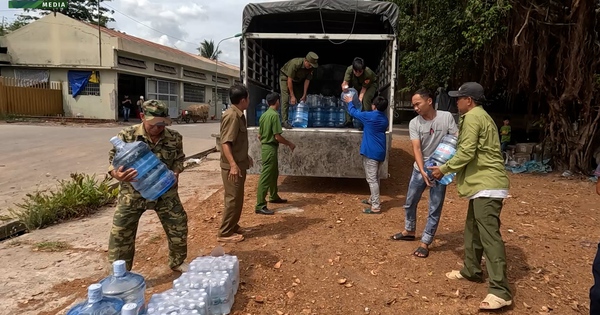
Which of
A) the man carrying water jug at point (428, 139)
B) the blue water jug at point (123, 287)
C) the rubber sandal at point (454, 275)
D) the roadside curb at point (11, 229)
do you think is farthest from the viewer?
the roadside curb at point (11, 229)

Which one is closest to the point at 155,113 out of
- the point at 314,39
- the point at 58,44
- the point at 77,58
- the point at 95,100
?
the point at 314,39

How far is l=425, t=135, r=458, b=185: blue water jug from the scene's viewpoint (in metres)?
3.64

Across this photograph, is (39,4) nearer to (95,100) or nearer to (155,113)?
(95,100)

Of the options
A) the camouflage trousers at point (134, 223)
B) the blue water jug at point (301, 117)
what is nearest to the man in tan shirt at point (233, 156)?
the camouflage trousers at point (134, 223)

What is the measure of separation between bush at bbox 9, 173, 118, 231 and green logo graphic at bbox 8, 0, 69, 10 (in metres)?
23.3

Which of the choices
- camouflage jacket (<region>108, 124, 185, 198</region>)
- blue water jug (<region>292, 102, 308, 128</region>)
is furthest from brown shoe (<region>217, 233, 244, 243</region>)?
blue water jug (<region>292, 102, 308, 128</region>)

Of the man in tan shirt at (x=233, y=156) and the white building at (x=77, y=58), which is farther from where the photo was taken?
the white building at (x=77, y=58)

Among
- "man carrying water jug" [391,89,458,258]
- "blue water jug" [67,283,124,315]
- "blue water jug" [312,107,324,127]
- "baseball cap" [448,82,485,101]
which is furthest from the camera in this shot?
"blue water jug" [312,107,324,127]

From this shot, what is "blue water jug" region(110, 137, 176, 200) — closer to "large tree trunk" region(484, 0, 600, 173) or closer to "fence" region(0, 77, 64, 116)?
"large tree trunk" region(484, 0, 600, 173)

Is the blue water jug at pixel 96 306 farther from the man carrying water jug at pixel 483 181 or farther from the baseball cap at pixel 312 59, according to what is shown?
the baseball cap at pixel 312 59

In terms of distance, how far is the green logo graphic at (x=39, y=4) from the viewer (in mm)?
23672

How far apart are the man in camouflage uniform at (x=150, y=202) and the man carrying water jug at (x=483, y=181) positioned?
2.20m

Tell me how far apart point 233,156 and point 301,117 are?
283 centimetres

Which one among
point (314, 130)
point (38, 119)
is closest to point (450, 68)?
point (314, 130)
